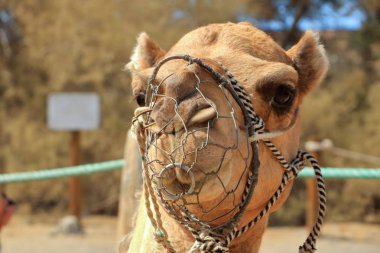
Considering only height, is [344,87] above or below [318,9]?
below

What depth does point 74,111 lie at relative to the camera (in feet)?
38.4

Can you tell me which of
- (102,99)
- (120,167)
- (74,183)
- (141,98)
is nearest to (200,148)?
(141,98)

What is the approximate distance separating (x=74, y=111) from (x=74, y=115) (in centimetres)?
9

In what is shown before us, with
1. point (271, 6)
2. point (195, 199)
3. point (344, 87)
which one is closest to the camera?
point (195, 199)

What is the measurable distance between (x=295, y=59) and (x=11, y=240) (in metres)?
9.71

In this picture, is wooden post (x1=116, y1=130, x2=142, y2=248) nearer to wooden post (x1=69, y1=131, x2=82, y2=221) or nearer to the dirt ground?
the dirt ground

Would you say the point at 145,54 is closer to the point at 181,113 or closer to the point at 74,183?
the point at 181,113

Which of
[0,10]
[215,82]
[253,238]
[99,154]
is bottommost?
[99,154]

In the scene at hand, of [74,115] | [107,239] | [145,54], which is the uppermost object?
[145,54]

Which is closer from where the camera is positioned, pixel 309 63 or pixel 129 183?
pixel 309 63

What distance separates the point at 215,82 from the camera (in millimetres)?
2027

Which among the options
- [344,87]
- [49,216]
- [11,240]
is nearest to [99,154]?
[49,216]

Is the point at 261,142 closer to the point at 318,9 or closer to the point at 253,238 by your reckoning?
the point at 253,238

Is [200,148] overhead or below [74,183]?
overhead
